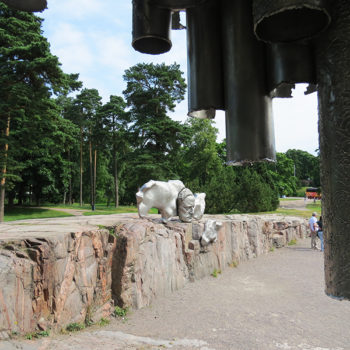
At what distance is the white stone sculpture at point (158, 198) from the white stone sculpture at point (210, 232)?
1.00m

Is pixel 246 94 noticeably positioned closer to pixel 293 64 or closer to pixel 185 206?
pixel 293 64

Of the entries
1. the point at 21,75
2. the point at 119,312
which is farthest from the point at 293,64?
the point at 21,75

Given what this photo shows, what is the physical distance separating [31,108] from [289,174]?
31786 millimetres

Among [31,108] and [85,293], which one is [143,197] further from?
[31,108]

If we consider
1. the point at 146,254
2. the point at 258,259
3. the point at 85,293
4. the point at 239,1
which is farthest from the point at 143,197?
the point at 239,1

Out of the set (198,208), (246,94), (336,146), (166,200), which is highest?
(246,94)

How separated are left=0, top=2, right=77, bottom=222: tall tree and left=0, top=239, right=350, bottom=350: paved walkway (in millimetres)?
10663

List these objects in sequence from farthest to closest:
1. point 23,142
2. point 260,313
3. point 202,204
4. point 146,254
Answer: point 23,142
point 202,204
point 146,254
point 260,313

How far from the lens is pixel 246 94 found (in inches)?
50.8

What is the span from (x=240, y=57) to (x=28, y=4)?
82 centimetres

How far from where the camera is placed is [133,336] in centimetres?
541

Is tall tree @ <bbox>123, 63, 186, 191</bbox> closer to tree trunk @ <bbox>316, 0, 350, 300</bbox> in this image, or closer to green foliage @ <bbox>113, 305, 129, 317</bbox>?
green foliage @ <bbox>113, 305, 129, 317</bbox>

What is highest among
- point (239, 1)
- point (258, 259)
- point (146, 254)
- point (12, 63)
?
point (12, 63)

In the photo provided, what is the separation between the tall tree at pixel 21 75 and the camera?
562 inches
